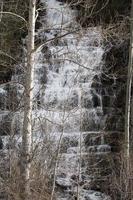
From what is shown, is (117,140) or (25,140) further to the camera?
(117,140)

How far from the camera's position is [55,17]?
720 inches

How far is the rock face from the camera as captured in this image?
47.2ft

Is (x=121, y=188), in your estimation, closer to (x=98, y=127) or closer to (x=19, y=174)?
(x=19, y=174)

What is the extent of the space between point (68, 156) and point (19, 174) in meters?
4.95

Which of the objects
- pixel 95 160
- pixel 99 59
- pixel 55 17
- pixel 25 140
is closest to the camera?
pixel 25 140

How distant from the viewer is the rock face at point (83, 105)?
1438 centimetres

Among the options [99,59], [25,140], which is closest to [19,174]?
[25,140]

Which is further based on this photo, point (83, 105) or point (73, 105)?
point (83, 105)

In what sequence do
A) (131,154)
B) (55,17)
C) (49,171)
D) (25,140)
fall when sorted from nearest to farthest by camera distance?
1. (25,140)
2. (49,171)
3. (131,154)
4. (55,17)

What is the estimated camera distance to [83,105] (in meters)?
16.0

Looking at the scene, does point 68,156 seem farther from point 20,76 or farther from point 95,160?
point 20,76

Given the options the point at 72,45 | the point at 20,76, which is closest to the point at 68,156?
the point at 20,76

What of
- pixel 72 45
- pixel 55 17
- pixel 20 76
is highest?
pixel 55 17

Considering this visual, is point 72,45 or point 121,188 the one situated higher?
point 72,45
